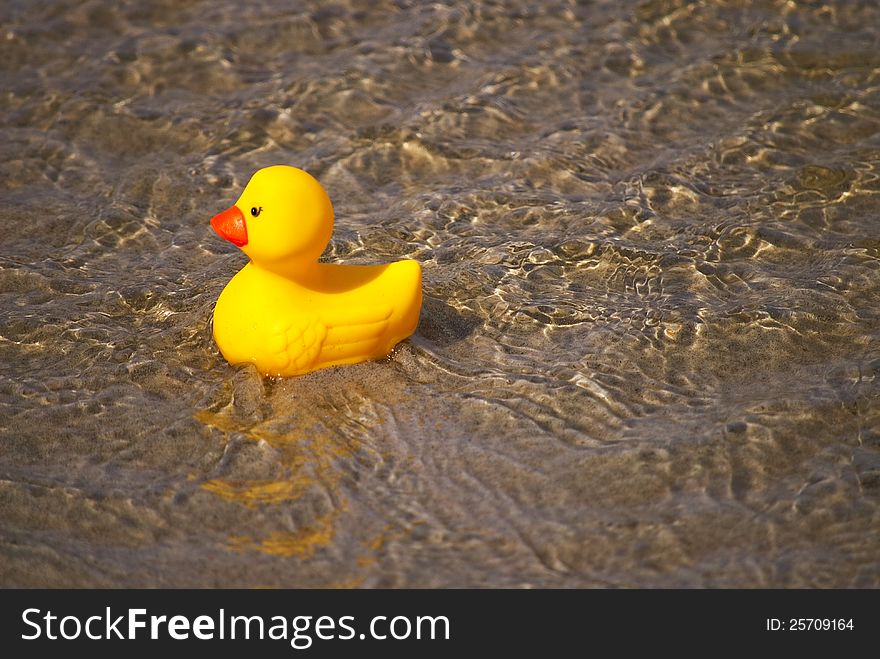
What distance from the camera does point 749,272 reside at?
580cm

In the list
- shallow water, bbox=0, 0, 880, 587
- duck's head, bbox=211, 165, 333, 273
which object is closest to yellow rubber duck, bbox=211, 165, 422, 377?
duck's head, bbox=211, 165, 333, 273

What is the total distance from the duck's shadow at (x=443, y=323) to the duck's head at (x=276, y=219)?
922 millimetres

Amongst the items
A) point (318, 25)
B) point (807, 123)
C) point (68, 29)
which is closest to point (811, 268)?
point (807, 123)

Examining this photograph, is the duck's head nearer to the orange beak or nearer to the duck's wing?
the orange beak

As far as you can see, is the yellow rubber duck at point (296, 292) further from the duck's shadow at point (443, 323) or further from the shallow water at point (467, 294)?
the duck's shadow at point (443, 323)

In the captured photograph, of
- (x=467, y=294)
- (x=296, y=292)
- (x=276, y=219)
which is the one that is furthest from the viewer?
(x=467, y=294)

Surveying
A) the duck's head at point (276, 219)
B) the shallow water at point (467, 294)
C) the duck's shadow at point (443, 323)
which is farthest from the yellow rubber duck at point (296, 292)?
the duck's shadow at point (443, 323)

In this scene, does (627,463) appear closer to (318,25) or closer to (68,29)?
(318,25)

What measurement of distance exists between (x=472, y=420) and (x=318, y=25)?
173 inches

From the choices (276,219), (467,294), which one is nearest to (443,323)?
(467,294)

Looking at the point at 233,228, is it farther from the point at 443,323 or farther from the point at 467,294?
the point at 467,294

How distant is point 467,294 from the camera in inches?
224

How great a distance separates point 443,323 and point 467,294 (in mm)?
303

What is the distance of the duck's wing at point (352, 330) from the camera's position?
473cm
